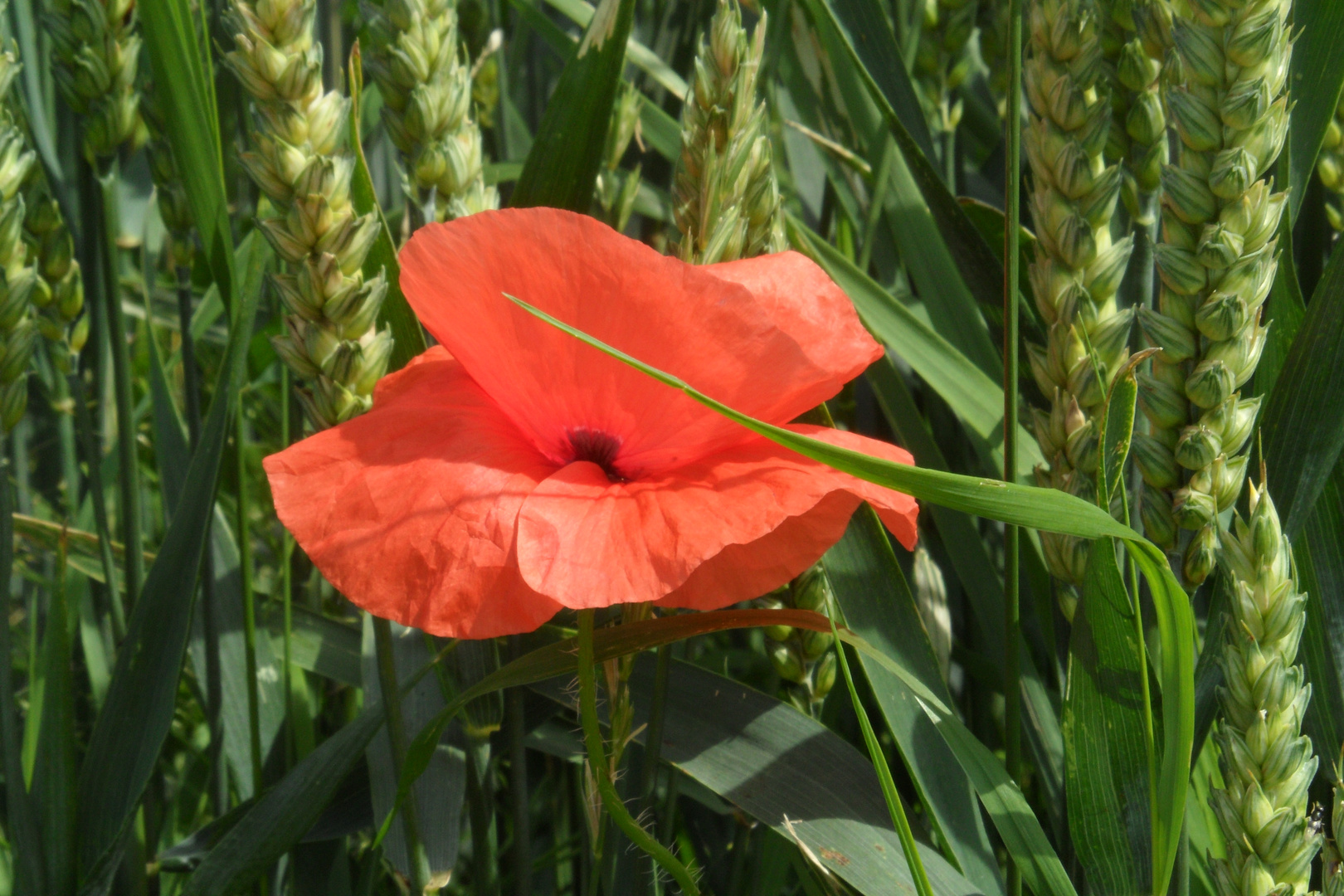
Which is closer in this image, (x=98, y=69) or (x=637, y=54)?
(x=98, y=69)

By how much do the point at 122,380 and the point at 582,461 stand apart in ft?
1.24

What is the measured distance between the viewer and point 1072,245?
501 mm

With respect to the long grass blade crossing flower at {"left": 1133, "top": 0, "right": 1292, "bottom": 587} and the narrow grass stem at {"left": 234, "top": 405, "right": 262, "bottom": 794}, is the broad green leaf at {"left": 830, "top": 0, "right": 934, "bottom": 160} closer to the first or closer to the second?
the long grass blade crossing flower at {"left": 1133, "top": 0, "right": 1292, "bottom": 587}

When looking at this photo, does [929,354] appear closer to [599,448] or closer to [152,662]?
[599,448]

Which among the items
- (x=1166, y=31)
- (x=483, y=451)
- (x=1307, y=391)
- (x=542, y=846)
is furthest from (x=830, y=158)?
(x=542, y=846)

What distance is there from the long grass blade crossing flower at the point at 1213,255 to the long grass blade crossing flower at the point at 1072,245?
0.04m

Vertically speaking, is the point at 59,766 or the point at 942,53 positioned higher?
the point at 942,53

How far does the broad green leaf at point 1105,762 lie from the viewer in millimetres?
473

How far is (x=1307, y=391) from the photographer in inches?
20.4

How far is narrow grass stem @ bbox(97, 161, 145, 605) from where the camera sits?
0.65 m

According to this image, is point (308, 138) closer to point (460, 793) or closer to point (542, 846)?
point (460, 793)

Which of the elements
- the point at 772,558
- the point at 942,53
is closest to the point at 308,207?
the point at 772,558

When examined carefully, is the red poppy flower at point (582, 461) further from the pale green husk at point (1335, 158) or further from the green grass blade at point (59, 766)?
the pale green husk at point (1335, 158)

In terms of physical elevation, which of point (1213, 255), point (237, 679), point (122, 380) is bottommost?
point (237, 679)
